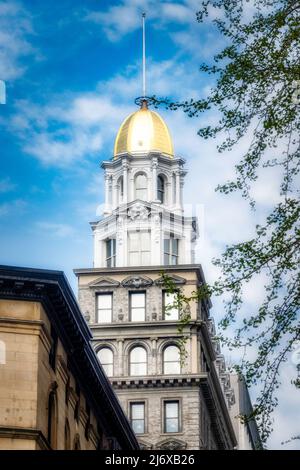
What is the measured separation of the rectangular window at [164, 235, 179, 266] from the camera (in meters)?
104

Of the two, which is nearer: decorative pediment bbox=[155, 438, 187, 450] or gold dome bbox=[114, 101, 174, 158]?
decorative pediment bbox=[155, 438, 187, 450]

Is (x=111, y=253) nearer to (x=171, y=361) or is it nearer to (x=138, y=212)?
(x=138, y=212)

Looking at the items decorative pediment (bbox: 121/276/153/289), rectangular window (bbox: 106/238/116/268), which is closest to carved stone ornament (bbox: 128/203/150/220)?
rectangular window (bbox: 106/238/116/268)

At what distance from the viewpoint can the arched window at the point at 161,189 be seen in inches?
4260

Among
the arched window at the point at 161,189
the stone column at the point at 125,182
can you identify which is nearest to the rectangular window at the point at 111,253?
the stone column at the point at 125,182

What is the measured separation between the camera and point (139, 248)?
343 ft

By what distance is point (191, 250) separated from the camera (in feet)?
345

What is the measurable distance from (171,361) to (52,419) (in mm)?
44910

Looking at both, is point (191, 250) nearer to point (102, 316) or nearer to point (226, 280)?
point (102, 316)

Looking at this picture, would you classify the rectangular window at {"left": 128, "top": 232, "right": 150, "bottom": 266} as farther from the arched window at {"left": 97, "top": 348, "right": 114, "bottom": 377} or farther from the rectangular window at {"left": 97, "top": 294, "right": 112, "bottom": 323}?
the arched window at {"left": 97, "top": 348, "right": 114, "bottom": 377}

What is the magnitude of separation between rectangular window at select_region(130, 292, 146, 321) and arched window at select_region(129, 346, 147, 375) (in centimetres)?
242

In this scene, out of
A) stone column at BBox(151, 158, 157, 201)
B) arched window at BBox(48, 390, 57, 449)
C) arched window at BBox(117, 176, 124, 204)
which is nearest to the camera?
arched window at BBox(48, 390, 57, 449)

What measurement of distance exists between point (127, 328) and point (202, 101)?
233ft
